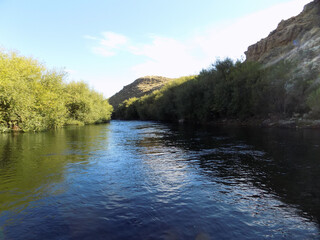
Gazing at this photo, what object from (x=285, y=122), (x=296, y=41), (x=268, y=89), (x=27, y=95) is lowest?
(x=285, y=122)

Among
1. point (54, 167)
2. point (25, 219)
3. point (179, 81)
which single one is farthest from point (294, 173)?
point (179, 81)

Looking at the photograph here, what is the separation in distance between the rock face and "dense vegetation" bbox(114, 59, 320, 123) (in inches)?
339

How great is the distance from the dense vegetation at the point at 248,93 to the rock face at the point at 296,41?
8602mm

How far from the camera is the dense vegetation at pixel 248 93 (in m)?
43.7

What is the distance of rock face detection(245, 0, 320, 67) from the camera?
55.5 meters

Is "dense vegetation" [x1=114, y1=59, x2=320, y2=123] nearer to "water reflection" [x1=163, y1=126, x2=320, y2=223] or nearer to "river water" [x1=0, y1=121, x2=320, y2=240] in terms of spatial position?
"water reflection" [x1=163, y1=126, x2=320, y2=223]

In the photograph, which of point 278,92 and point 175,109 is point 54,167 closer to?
point 278,92

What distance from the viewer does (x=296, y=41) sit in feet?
247

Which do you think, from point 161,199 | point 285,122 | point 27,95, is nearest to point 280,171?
point 161,199

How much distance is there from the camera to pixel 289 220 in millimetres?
6801

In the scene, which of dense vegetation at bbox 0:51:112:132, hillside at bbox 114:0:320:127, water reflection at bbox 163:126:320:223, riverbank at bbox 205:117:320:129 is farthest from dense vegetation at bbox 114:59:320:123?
dense vegetation at bbox 0:51:112:132

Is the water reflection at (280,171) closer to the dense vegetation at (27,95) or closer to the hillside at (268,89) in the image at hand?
the hillside at (268,89)

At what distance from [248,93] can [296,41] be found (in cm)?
3905

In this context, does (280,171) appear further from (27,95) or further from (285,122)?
(27,95)
